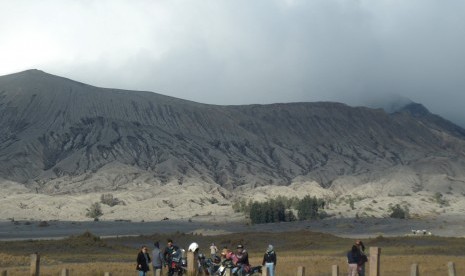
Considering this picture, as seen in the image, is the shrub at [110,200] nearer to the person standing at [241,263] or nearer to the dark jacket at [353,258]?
the person standing at [241,263]

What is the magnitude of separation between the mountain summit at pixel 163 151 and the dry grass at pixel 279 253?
79.4 m

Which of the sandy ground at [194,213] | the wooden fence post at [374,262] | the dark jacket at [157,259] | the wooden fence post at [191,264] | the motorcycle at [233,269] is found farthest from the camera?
the sandy ground at [194,213]

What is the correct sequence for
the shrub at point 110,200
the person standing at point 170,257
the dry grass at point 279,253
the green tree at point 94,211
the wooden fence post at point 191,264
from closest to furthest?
the wooden fence post at point 191,264 → the person standing at point 170,257 → the dry grass at point 279,253 → the green tree at point 94,211 → the shrub at point 110,200

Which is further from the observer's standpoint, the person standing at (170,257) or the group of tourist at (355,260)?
the person standing at (170,257)

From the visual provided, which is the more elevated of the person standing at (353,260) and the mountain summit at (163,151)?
the mountain summit at (163,151)

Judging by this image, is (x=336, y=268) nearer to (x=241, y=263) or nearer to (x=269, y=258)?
(x=269, y=258)

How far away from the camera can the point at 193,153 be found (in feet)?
561

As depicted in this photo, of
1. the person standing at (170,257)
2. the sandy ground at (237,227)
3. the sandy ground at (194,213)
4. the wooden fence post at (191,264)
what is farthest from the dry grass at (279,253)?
the sandy ground at (194,213)

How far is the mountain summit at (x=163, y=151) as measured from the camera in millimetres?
151000

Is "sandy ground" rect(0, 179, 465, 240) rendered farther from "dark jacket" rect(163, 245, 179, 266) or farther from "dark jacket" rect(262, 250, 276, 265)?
"dark jacket" rect(163, 245, 179, 266)

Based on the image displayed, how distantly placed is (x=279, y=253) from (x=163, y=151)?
11417cm

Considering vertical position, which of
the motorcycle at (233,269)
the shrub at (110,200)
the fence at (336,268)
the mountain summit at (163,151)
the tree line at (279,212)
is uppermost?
the mountain summit at (163,151)

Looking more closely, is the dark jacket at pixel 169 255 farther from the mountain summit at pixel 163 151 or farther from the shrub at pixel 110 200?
the mountain summit at pixel 163 151

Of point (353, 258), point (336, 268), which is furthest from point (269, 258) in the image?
point (336, 268)
